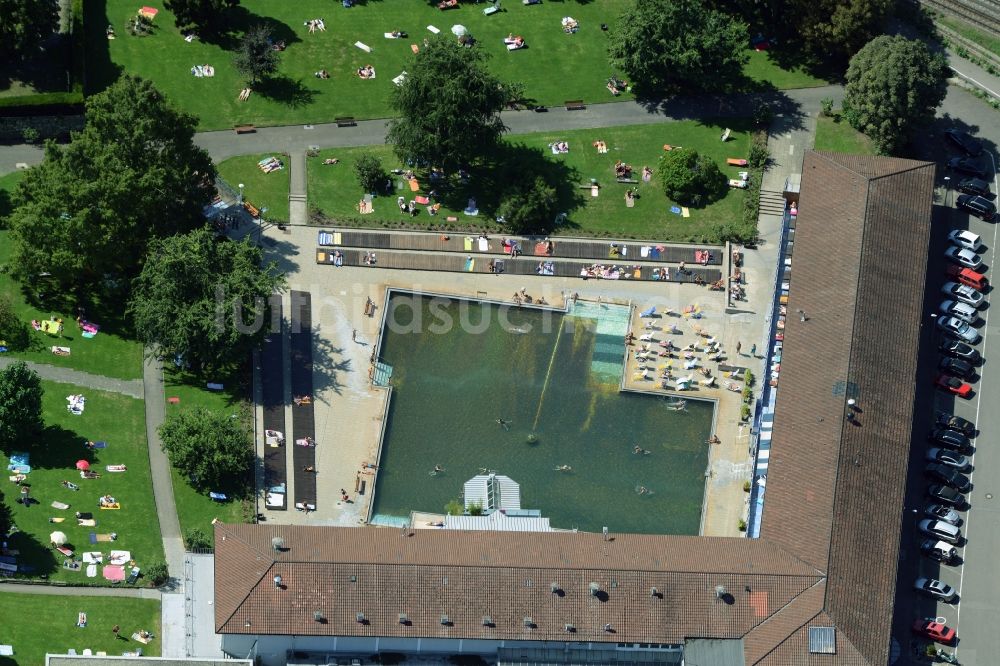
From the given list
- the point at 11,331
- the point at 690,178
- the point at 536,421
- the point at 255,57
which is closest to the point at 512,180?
the point at 690,178

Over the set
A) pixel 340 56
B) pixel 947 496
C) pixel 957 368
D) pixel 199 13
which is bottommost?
pixel 947 496

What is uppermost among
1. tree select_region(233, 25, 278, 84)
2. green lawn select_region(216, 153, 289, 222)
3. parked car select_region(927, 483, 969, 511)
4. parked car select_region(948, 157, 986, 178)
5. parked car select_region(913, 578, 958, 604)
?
tree select_region(233, 25, 278, 84)

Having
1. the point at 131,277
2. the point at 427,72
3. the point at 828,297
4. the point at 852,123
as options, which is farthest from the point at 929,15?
the point at 131,277

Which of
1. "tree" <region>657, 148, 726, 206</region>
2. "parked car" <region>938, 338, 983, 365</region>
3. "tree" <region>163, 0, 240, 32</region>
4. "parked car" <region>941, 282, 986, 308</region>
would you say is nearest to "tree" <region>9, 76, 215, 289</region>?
"tree" <region>163, 0, 240, 32</region>

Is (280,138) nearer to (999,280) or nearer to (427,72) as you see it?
(427,72)

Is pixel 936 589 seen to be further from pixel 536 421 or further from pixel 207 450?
pixel 207 450

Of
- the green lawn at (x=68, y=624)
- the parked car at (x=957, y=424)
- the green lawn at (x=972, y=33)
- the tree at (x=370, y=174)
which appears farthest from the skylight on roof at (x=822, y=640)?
the green lawn at (x=972, y=33)

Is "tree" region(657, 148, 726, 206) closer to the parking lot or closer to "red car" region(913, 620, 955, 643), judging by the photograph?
the parking lot
